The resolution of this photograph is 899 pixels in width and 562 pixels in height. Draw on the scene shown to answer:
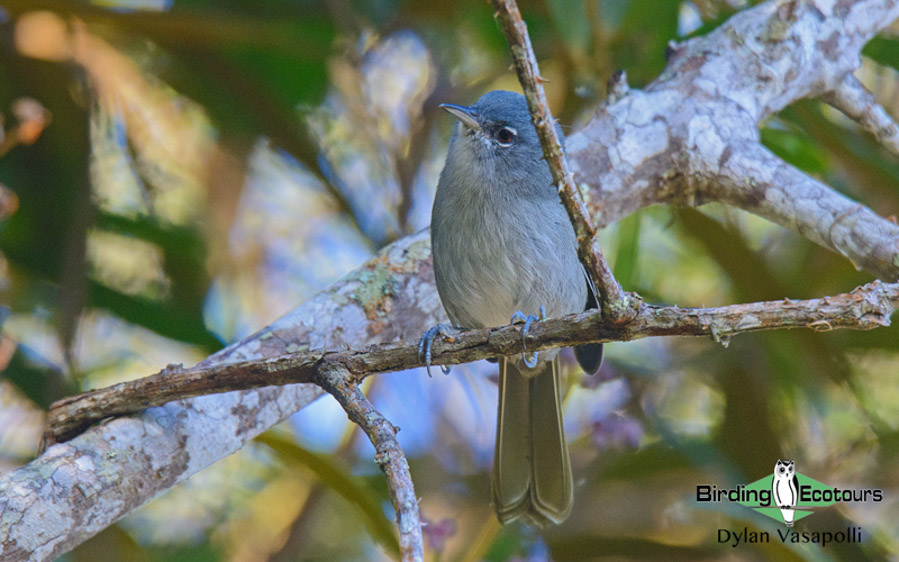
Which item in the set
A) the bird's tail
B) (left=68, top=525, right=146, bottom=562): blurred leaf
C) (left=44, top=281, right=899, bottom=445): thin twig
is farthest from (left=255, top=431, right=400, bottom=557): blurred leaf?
(left=44, top=281, right=899, bottom=445): thin twig

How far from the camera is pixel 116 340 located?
464 cm

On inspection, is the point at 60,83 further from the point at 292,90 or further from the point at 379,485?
the point at 379,485

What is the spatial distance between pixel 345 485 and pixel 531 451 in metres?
0.79

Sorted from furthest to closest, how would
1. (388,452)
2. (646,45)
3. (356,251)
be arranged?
(356,251), (646,45), (388,452)

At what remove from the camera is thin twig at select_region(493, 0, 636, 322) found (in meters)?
1.81

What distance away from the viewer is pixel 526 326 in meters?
2.20

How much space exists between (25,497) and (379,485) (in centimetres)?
241

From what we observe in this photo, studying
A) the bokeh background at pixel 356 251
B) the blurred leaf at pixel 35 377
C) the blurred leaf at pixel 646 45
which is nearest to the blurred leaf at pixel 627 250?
the bokeh background at pixel 356 251

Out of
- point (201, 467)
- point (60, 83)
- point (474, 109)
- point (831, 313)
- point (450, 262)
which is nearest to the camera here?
point (831, 313)

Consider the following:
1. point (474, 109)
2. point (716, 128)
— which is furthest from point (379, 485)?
point (716, 128)

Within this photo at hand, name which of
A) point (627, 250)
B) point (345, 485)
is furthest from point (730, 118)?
point (345, 485)

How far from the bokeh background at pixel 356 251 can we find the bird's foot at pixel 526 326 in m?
0.35

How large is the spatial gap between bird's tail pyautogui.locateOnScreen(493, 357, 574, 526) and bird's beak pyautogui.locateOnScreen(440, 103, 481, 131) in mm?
1025
